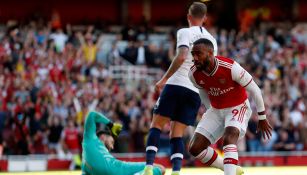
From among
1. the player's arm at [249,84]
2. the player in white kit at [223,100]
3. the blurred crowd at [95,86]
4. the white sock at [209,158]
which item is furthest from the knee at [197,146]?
the blurred crowd at [95,86]

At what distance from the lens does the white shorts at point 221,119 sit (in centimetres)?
1239

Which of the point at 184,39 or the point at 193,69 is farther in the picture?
the point at 184,39

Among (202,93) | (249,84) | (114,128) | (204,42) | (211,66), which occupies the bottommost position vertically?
(114,128)

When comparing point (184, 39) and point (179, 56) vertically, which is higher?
point (184, 39)

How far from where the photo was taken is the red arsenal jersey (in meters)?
12.1

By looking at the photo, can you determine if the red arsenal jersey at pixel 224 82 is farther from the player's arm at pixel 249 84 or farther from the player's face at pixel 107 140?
the player's face at pixel 107 140

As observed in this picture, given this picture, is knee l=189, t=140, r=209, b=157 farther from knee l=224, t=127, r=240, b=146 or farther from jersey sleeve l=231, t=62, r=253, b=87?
jersey sleeve l=231, t=62, r=253, b=87

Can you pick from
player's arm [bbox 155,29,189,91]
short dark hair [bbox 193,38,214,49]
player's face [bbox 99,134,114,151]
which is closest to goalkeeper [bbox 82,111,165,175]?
player's face [bbox 99,134,114,151]

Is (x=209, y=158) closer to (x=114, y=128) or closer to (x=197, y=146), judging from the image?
(x=197, y=146)

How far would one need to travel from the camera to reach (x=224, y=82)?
12.2 metres

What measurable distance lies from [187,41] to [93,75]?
40.9 feet

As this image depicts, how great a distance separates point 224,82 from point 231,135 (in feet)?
2.25

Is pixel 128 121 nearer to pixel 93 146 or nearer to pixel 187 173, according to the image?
pixel 187 173

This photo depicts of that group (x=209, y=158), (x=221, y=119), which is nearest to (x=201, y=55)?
(x=221, y=119)
